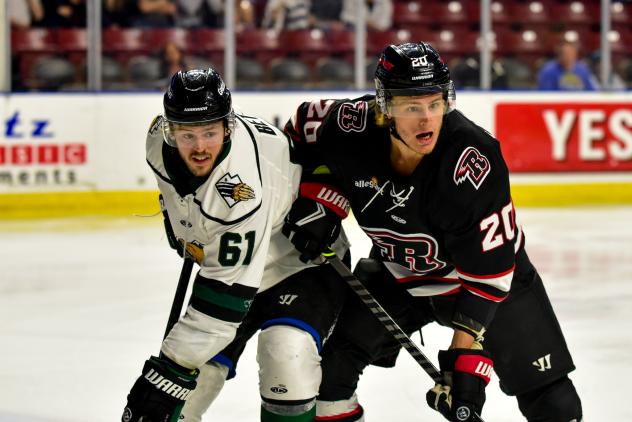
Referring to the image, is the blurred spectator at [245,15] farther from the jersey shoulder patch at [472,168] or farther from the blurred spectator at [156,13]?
the jersey shoulder patch at [472,168]

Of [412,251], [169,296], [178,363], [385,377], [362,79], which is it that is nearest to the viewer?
[178,363]

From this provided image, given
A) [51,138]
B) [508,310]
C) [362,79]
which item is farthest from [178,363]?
[362,79]

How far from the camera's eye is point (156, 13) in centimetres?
743

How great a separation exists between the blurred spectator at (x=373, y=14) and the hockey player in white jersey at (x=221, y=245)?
5.14 meters

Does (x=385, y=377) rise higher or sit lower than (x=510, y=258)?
lower

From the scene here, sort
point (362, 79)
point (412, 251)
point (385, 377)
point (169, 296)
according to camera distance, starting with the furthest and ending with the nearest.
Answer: point (362, 79) → point (169, 296) → point (385, 377) → point (412, 251)

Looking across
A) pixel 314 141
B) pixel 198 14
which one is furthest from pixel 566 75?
pixel 314 141

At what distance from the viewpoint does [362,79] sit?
25.3 feet

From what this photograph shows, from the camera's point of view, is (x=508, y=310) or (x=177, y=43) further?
(x=177, y=43)

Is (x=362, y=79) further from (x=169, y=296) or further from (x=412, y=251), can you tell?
(x=412, y=251)

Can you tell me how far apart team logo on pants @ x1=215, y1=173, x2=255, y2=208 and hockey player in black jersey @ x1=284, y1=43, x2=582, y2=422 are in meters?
0.30

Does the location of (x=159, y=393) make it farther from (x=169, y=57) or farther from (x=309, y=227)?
(x=169, y=57)

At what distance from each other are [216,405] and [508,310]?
3.29 ft

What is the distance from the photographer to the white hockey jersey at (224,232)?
2463 mm
